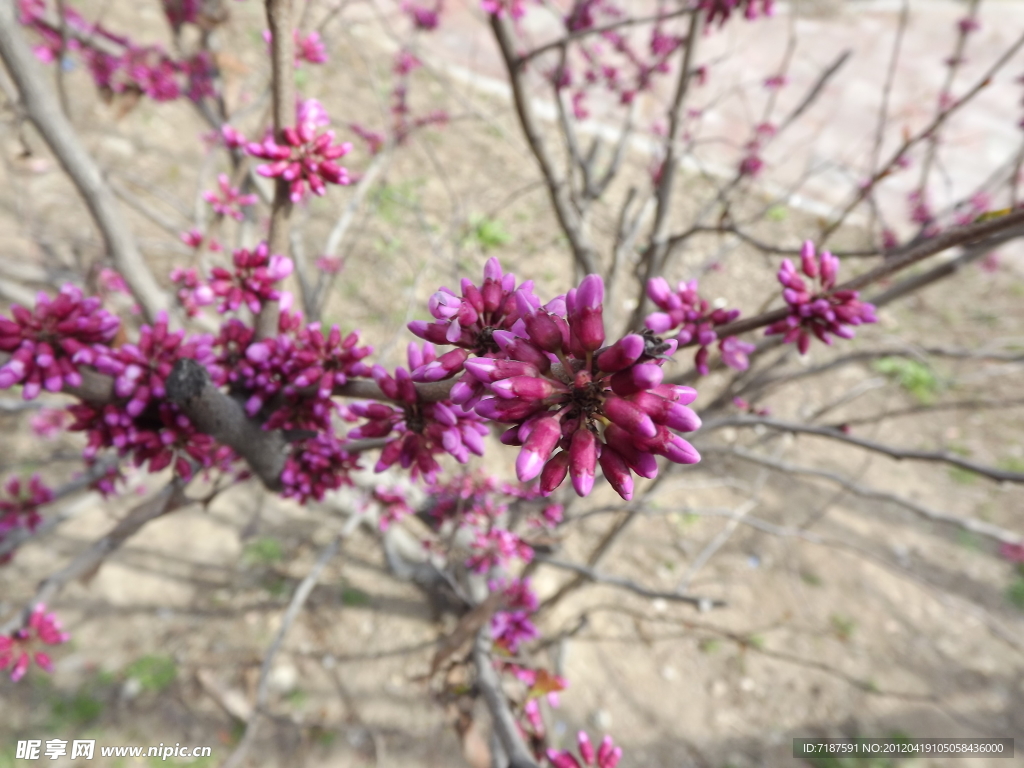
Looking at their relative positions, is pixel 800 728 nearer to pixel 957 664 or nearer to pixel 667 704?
pixel 667 704

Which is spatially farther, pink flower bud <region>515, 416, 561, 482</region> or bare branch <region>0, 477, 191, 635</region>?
bare branch <region>0, 477, 191, 635</region>

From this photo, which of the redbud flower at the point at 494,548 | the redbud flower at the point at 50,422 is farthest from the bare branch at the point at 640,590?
the redbud flower at the point at 50,422

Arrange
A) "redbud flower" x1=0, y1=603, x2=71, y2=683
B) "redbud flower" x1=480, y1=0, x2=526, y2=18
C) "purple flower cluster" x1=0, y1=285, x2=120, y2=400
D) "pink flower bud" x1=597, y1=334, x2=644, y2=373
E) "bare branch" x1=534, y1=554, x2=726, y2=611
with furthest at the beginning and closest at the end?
"redbud flower" x1=480, y1=0, x2=526, y2=18 → "bare branch" x1=534, y1=554, x2=726, y2=611 → "redbud flower" x1=0, y1=603, x2=71, y2=683 → "purple flower cluster" x1=0, y1=285, x2=120, y2=400 → "pink flower bud" x1=597, y1=334, x2=644, y2=373

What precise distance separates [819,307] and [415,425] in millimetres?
940

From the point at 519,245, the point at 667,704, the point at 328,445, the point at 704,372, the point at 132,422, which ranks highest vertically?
the point at 519,245

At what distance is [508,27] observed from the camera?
7.43ft

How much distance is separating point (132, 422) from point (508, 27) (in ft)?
7.04

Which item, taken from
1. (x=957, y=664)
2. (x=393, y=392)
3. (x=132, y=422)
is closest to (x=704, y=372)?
(x=393, y=392)

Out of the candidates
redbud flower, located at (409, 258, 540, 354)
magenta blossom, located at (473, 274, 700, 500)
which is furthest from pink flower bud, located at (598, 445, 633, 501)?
redbud flower, located at (409, 258, 540, 354)

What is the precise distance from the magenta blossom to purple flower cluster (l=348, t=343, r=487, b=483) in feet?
0.92

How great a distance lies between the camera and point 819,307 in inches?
46.1

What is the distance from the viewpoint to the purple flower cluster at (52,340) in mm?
1120

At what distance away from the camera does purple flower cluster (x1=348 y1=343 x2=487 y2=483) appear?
1.01m

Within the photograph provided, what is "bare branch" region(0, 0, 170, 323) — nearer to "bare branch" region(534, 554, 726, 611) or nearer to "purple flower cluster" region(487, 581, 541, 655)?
"purple flower cluster" region(487, 581, 541, 655)
